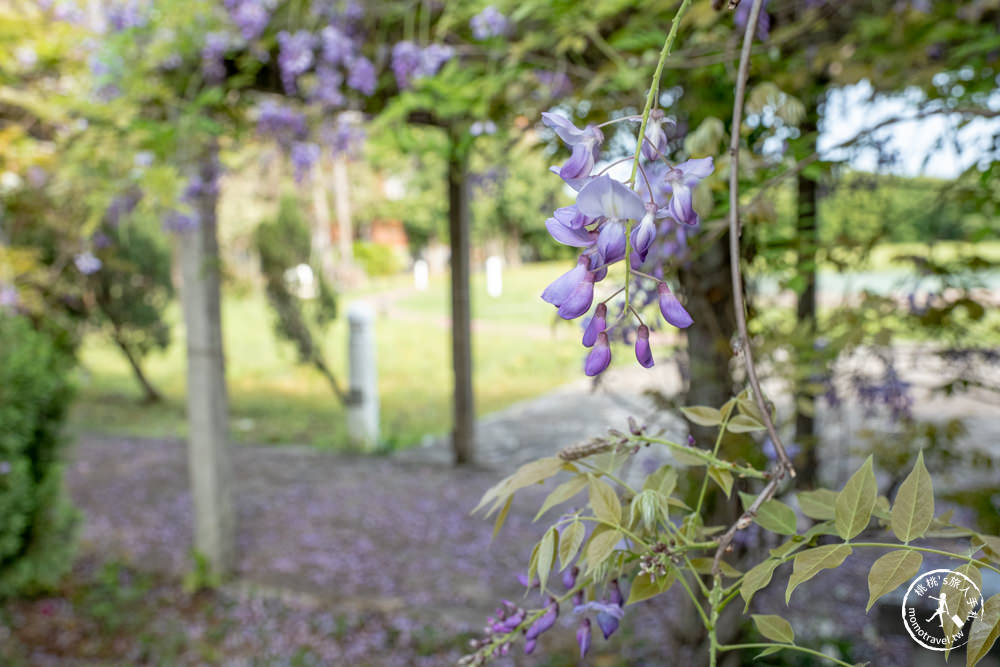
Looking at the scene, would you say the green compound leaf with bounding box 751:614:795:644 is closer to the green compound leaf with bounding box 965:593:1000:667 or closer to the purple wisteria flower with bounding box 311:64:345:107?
the green compound leaf with bounding box 965:593:1000:667

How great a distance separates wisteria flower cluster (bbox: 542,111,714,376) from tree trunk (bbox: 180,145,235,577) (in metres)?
2.80

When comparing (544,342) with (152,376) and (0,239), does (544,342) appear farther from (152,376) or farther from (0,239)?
(0,239)

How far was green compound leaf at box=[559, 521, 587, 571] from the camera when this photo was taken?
1.71 feet

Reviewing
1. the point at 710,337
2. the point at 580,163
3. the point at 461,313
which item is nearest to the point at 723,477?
the point at 580,163

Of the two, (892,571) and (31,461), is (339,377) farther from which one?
(892,571)

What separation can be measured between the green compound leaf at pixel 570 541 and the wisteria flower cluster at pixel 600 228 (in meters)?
0.14

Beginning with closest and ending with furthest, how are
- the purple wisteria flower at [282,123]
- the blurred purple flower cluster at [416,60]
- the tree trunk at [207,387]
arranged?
the blurred purple flower cluster at [416,60] → the purple wisteria flower at [282,123] → the tree trunk at [207,387]

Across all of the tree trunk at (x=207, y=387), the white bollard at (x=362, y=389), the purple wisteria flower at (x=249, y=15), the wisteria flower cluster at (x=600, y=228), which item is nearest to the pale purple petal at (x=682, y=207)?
the wisteria flower cluster at (x=600, y=228)

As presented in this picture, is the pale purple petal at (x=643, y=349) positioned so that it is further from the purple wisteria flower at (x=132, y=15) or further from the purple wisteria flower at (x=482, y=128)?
the purple wisteria flower at (x=132, y=15)

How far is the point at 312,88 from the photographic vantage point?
2471mm

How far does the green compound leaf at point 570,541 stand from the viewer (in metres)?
0.52

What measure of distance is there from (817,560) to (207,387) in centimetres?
311

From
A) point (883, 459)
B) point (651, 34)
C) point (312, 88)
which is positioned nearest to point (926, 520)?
point (651, 34)

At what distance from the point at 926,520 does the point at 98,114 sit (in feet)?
9.35
